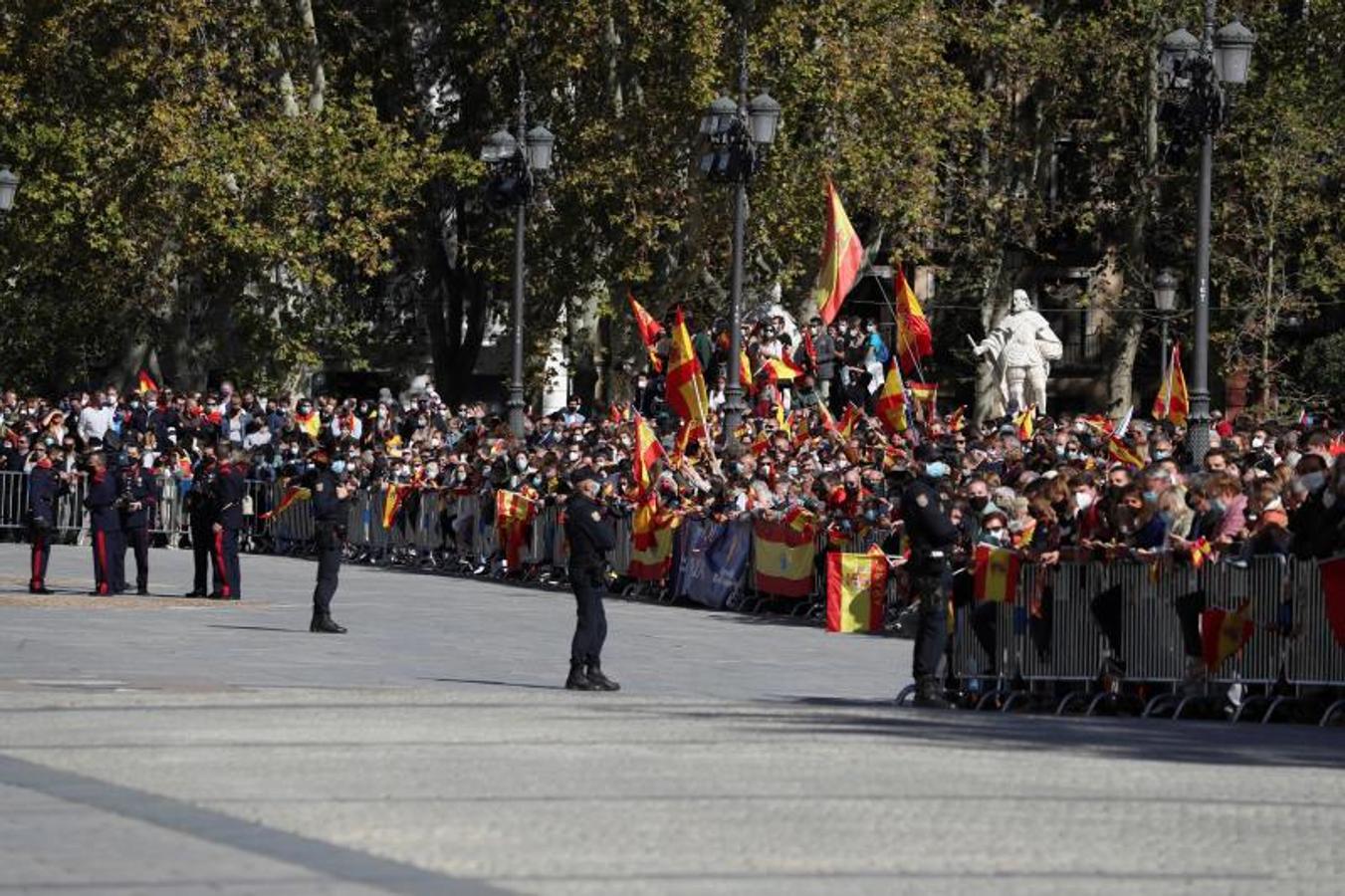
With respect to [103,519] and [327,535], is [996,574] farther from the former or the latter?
[103,519]

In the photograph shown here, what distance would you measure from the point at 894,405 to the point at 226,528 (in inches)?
297

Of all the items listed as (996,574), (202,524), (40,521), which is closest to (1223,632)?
(996,574)

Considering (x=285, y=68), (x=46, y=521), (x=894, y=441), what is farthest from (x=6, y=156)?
(x=894, y=441)

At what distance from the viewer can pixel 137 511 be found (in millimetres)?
35125

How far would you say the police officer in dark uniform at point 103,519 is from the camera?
113 feet

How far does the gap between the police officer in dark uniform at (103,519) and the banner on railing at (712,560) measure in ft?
21.1

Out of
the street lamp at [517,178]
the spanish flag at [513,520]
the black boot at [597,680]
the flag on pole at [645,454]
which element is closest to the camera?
the black boot at [597,680]

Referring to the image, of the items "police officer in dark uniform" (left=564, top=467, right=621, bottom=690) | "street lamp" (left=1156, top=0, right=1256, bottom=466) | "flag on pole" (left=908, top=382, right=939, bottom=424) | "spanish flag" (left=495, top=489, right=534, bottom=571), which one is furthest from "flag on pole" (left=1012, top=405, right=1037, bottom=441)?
"police officer in dark uniform" (left=564, top=467, right=621, bottom=690)

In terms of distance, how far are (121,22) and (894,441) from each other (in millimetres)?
24834

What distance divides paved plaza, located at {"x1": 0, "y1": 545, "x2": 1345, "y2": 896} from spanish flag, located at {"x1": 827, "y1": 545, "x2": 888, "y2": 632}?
160cm

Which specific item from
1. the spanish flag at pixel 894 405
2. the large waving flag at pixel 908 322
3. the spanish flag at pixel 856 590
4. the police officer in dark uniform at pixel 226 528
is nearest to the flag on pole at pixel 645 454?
the spanish flag at pixel 894 405

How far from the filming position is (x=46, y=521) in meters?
34.9

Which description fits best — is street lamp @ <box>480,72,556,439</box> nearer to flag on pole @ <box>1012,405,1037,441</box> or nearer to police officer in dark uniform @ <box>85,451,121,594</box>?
police officer in dark uniform @ <box>85,451,121,594</box>

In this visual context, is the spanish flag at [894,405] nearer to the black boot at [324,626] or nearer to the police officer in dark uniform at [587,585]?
the black boot at [324,626]
